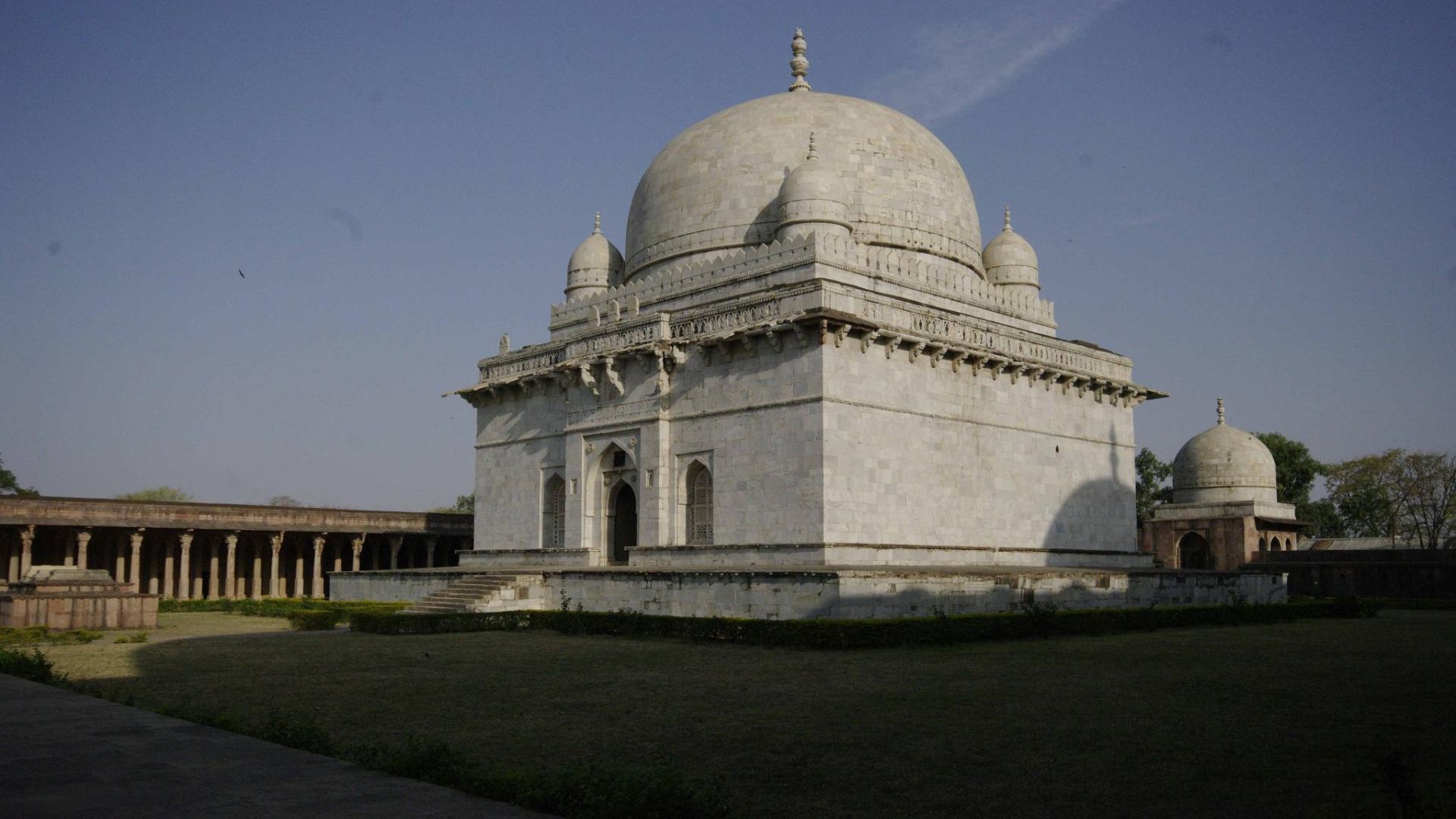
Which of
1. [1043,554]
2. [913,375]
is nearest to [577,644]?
[913,375]

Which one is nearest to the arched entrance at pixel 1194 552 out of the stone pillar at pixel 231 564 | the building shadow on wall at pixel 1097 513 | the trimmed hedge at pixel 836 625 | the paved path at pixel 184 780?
the building shadow on wall at pixel 1097 513

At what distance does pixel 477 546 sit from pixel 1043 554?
1637 cm

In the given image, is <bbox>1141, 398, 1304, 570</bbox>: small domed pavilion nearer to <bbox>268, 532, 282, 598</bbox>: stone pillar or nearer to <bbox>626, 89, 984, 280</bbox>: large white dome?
<bbox>626, 89, 984, 280</bbox>: large white dome

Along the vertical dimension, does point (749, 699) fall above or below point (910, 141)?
below

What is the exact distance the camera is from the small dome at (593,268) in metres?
34.8

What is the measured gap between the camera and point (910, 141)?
109ft

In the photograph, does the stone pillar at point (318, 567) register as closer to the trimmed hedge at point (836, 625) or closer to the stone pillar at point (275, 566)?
the stone pillar at point (275, 566)

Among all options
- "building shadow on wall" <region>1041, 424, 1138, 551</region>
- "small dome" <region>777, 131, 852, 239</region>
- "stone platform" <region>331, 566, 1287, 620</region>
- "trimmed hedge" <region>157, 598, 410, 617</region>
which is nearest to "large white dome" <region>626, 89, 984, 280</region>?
"small dome" <region>777, 131, 852, 239</region>

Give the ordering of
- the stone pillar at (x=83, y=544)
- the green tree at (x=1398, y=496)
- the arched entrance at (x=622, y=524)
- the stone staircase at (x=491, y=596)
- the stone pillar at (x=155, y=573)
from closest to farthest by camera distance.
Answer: the stone staircase at (x=491, y=596) → the arched entrance at (x=622, y=524) → the stone pillar at (x=83, y=544) → the stone pillar at (x=155, y=573) → the green tree at (x=1398, y=496)

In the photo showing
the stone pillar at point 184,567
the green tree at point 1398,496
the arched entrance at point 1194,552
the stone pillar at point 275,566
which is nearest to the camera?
the stone pillar at point 184,567

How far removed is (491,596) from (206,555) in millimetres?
21534

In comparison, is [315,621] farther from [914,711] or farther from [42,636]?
[914,711]

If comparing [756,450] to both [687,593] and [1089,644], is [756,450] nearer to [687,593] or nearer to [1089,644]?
[687,593]

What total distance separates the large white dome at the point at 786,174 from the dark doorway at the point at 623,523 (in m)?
6.74
